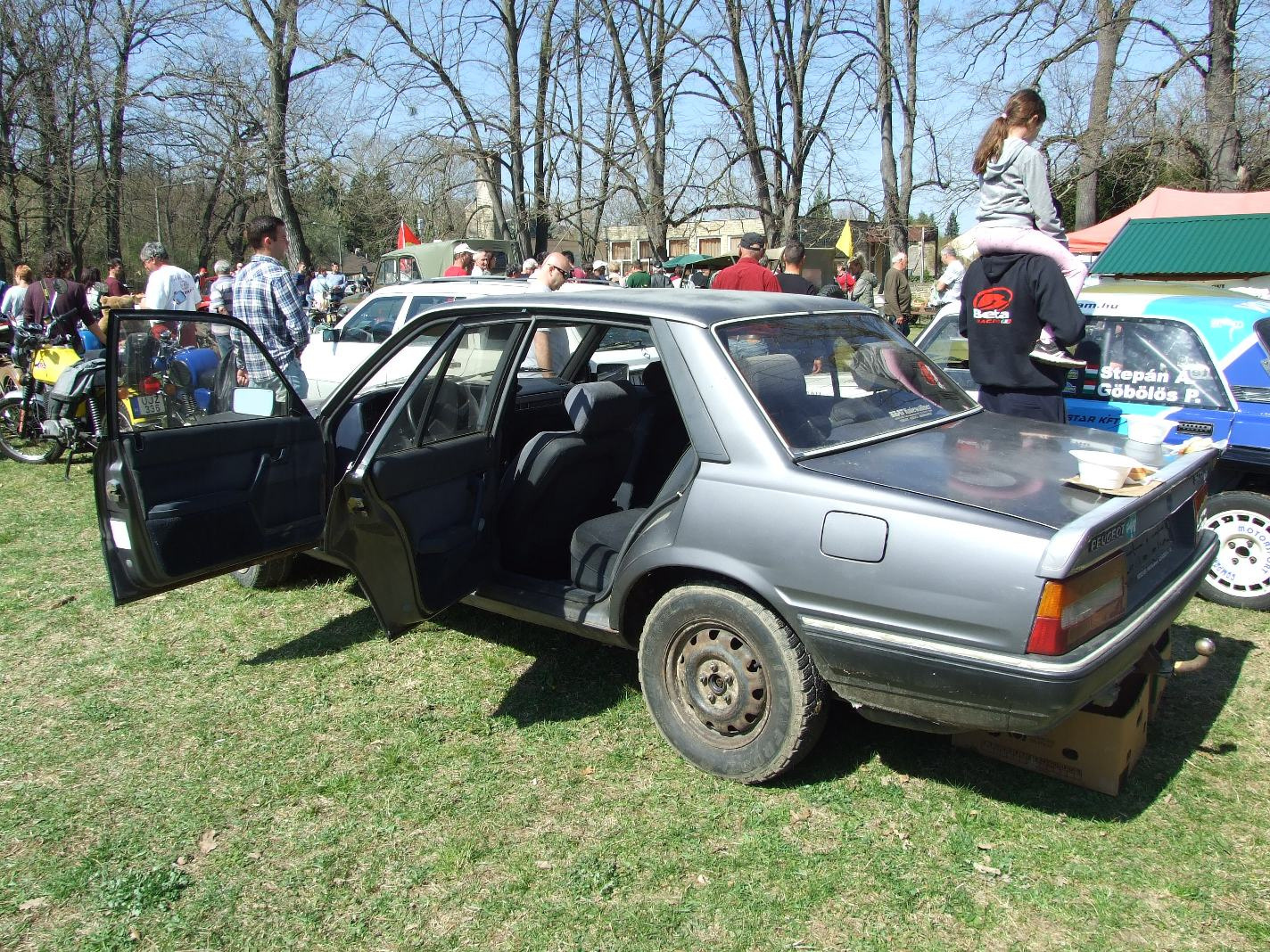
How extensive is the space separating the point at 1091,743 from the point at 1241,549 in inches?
89.7

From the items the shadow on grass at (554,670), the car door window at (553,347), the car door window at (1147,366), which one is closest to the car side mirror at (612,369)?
the car door window at (553,347)

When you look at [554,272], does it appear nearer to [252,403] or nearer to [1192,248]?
[252,403]

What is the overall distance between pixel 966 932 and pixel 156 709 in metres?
3.21

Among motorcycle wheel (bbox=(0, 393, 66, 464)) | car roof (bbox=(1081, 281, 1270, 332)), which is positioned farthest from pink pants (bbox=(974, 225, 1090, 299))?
motorcycle wheel (bbox=(0, 393, 66, 464))

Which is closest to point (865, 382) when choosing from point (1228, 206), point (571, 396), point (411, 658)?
point (571, 396)

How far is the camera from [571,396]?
13.2 feet

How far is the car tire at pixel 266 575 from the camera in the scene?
5.01 metres

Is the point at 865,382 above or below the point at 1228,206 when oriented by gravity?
below

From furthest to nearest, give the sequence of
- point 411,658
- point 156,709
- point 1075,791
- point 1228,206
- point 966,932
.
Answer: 1. point 1228,206
2. point 411,658
3. point 156,709
4. point 1075,791
5. point 966,932

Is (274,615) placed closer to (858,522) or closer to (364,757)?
(364,757)

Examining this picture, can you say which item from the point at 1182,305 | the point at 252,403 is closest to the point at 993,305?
the point at 1182,305

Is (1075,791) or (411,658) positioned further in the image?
(411,658)

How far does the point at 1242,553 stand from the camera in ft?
15.1

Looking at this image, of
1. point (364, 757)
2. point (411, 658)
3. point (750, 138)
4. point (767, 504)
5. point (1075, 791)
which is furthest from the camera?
point (750, 138)
